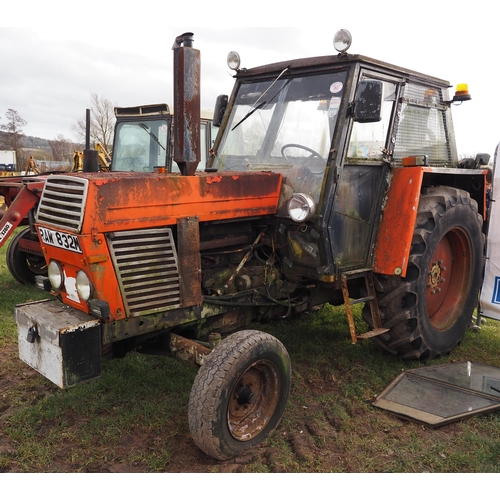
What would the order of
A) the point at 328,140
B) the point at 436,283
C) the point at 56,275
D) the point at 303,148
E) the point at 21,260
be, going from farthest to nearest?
the point at 21,260, the point at 436,283, the point at 303,148, the point at 328,140, the point at 56,275

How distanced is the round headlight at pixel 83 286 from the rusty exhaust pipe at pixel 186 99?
0.94m

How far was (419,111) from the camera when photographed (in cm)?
427

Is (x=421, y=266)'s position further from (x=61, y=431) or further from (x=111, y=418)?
(x=61, y=431)

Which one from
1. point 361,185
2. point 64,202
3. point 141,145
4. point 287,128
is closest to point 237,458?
point 64,202

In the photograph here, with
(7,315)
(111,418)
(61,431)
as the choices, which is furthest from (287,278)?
(7,315)

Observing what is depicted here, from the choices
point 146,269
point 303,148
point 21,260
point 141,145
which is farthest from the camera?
point 141,145

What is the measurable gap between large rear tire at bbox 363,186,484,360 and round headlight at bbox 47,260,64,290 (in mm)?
2407

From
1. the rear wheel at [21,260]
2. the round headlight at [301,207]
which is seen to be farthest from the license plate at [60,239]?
the rear wheel at [21,260]

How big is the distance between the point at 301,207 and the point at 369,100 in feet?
2.78

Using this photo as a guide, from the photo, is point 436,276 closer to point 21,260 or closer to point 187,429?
point 187,429

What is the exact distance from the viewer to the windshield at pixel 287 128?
364 centimetres

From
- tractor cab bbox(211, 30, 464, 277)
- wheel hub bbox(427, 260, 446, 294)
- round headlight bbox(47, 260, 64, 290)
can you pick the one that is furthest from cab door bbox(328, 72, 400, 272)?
round headlight bbox(47, 260, 64, 290)

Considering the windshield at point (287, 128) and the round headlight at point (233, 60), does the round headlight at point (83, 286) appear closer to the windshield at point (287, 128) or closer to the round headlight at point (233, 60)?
the windshield at point (287, 128)

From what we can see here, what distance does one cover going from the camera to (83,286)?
2904 mm
